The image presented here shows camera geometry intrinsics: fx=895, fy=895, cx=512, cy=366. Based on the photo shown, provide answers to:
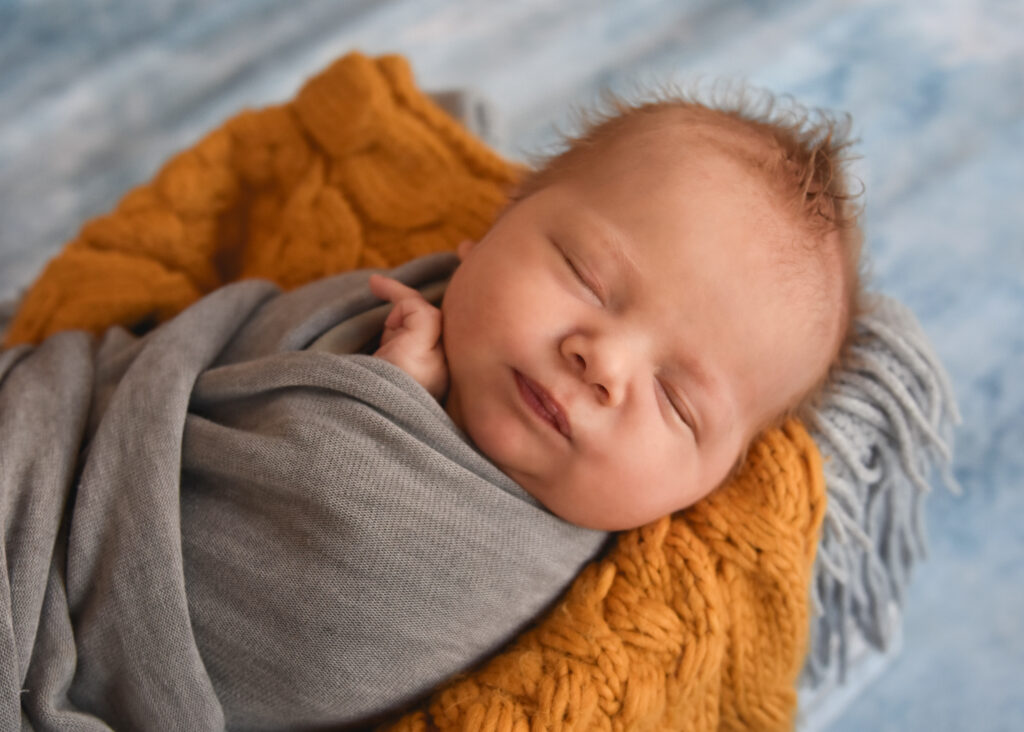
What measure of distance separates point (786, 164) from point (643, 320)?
0.77 ft

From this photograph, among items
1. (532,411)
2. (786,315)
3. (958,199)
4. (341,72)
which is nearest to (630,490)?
(532,411)

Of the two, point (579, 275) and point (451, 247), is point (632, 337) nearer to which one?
point (579, 275)

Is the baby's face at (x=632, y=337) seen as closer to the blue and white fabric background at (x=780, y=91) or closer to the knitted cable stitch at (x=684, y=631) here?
the knitted cable stitch at (x=684, y=631)

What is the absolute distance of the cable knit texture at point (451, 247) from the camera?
2.82 ft

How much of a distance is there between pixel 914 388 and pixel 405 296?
58 centimetres

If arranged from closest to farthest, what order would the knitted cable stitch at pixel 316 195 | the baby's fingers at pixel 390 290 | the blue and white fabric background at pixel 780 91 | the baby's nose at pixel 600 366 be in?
1. the baby's nose at pixel 600 366
2. the baby's fingers at pixel 390 290
3. the knitted cable stitch at pixel 316 195
4. the blue and white fabric background at pixel 780 91

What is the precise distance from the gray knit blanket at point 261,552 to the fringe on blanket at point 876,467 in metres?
0.33

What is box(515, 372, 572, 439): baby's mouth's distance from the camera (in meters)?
→ 0.84

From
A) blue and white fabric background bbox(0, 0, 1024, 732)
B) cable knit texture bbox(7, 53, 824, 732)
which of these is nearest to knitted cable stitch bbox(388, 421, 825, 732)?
cable knit texture bbox(7, 53, 824, 732)

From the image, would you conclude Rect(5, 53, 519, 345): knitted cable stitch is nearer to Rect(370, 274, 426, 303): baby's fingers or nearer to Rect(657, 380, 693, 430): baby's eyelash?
Rect(370, 274, 426, 303): baby's fingers

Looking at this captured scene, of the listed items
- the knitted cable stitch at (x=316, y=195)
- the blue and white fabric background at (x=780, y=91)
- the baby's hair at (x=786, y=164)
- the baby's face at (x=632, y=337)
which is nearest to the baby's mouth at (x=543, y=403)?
the baby's face at (x=632, y=337)

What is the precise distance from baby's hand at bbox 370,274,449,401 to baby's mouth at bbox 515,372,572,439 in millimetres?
109

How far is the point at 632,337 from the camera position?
842 mm

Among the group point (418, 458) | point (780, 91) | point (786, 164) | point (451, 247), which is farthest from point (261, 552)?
point (780, 91)
